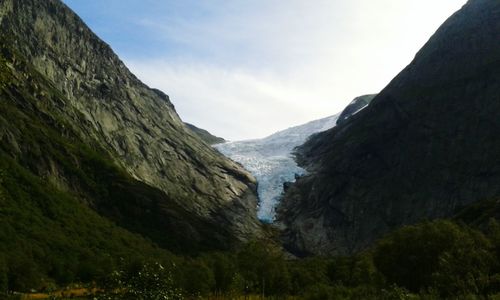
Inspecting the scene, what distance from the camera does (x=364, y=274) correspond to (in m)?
80.6

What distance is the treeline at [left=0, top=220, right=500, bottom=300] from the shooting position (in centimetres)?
2298

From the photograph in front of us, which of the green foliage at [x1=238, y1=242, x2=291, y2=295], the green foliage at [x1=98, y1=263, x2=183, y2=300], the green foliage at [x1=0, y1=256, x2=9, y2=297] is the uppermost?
the green foliage at [x1=98, y1=263, x2=183, y2=300]

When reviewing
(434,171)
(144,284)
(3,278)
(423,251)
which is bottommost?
(423,251)

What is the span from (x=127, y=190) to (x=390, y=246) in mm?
114513

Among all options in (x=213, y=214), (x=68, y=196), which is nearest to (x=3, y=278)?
(x=68, y=196)

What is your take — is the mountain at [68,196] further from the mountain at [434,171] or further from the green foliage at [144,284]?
the green foliage at [144,284]

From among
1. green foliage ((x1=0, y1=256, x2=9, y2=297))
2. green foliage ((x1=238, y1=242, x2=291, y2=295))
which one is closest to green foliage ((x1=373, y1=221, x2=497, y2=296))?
green foliage ((x1=238, y1=242, x2=291, y2=295))

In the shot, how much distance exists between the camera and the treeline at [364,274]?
22984 millimetres

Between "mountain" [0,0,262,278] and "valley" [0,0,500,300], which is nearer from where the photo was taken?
"valley" [0,0,500,300]

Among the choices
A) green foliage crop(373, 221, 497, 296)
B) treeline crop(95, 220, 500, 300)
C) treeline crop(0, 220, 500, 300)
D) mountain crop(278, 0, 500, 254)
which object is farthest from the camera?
mountain crop(278, 0, 500, 254)

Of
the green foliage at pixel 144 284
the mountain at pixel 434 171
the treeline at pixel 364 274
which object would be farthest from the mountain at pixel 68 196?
the green foliage at pixel 144 284

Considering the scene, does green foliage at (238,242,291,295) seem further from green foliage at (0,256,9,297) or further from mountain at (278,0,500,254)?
mountain at (278,0,500,254)

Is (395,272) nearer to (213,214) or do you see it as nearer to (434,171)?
(434,171)

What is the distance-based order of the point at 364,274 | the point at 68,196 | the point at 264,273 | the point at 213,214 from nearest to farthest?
the point at 264,273 < the point at 364,274 < the point at 68,196 < the point at 213,214
